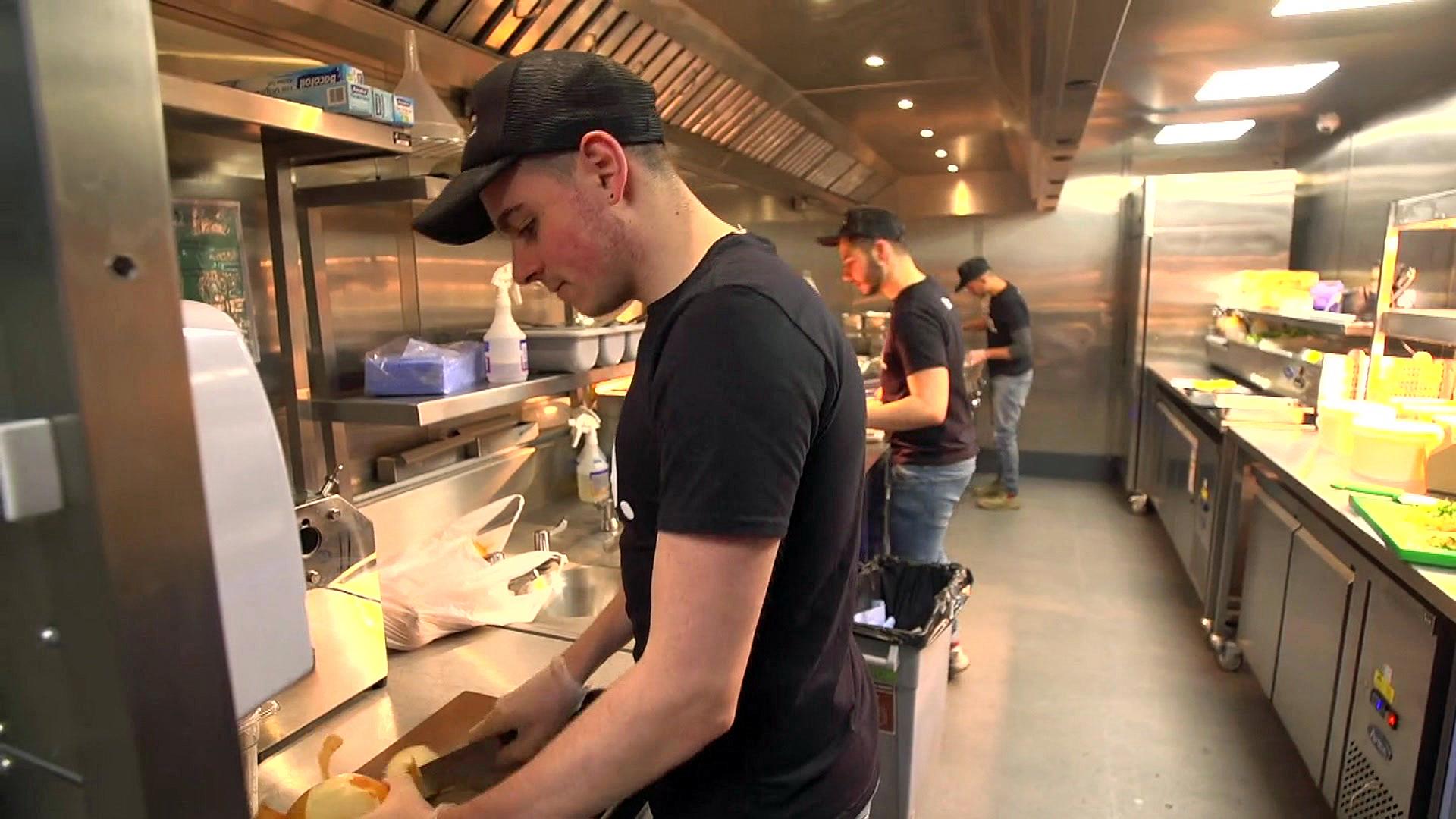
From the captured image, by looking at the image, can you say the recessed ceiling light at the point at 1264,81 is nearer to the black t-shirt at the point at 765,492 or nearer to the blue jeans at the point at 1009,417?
the blue jeans at the point at 1009,417

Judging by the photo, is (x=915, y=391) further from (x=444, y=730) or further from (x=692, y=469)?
(x=692, y=469)

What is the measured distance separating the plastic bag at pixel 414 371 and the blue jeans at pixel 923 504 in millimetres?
1746

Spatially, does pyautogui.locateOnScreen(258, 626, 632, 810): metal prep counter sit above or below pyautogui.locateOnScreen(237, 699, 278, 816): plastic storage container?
below

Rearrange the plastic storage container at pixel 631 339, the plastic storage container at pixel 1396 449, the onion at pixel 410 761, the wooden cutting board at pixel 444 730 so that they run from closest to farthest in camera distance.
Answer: the onion at pixel 410 761 → the wooden cutting board at pixel 444 730 → the plastic storage container at pixel 631 339 → the plastic storage container at pixel 1396 449

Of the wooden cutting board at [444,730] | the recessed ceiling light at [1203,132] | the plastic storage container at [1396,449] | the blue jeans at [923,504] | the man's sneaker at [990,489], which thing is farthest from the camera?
the man's sneaker at [990,489]

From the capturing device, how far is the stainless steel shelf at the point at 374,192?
149 cm

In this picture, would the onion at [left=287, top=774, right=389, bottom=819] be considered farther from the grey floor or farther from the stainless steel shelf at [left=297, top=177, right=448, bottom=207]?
the grey floor

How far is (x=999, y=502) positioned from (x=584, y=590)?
3.89 metres

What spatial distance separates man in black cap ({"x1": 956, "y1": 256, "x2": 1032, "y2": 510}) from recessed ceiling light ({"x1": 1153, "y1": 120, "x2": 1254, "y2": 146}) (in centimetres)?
139

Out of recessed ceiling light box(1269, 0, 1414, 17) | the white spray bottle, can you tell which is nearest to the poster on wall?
the white spray bottle

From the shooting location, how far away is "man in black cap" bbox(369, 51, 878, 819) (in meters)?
0.73

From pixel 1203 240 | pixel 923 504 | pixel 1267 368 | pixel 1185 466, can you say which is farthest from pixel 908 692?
pixel 1203 240

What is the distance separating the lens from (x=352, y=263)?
178 centimetres

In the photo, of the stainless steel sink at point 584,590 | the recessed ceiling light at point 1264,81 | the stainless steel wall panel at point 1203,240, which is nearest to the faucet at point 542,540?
the stainless steel sink at point 584,590
